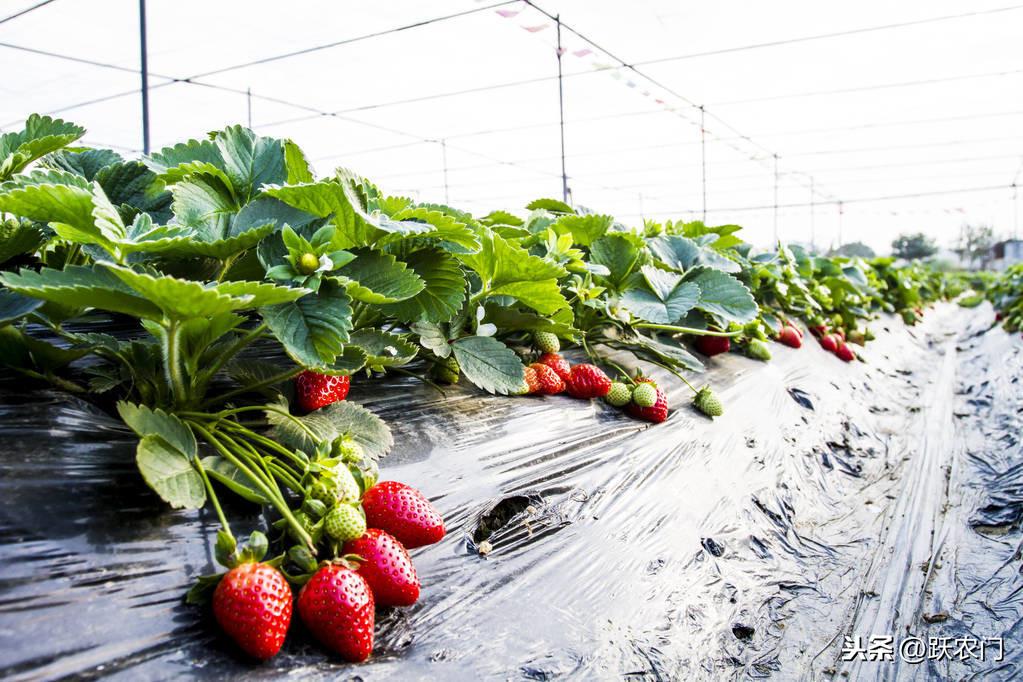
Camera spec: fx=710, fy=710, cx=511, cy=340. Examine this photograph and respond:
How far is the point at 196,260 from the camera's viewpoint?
39.8 inches

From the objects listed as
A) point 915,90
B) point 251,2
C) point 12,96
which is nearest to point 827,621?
point 251,2

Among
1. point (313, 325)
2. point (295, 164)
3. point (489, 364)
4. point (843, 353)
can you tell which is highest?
point (295, 164)

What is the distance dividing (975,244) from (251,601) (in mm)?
40599

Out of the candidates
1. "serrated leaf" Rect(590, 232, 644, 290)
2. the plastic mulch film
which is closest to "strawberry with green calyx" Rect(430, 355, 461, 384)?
the plastic mulch film

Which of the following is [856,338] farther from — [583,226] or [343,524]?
[343,524]

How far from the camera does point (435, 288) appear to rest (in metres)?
1.18

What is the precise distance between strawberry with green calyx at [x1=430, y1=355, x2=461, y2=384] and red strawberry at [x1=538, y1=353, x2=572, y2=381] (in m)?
0.29

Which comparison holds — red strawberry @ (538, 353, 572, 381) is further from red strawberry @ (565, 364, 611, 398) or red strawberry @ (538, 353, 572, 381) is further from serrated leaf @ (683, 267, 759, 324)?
serrated leaf @ (683, 267, 759, 324)

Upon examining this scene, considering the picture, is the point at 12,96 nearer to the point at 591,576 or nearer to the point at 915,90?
the point at 591,576

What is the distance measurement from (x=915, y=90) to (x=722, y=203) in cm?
1032

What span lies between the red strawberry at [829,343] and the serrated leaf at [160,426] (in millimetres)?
3601

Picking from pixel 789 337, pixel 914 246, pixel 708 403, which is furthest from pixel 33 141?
pixel 914 246

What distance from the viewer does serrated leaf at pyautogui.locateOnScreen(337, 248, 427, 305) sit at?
0.98 meters

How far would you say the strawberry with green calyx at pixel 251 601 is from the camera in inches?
28.5
